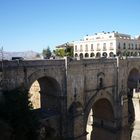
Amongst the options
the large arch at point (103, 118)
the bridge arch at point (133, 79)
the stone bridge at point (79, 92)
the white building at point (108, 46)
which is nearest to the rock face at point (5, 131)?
the stone bridge at point (79, 92)

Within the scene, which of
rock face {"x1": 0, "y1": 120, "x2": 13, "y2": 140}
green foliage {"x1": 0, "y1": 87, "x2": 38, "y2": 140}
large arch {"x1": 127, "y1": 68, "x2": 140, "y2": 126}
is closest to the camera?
rock face {"x1": 0, "y1": 120, "x2": 13, "y2": 140}

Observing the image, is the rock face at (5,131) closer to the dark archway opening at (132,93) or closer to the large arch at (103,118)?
the large arch at (103,118)

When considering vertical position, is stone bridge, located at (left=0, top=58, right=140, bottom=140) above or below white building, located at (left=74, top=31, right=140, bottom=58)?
below

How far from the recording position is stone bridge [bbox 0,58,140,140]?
21703mm

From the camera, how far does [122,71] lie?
3294 cm

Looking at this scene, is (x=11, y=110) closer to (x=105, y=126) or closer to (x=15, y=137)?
(x=15, y=137)

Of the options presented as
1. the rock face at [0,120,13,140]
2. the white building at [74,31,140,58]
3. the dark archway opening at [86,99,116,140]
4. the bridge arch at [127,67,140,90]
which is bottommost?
the dark archway opening at [86,99,116,140]

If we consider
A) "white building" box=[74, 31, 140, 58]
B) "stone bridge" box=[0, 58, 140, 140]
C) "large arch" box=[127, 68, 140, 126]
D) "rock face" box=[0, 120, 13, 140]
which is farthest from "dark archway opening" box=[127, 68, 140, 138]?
"rock face" box=[0, 120, 13, 140]

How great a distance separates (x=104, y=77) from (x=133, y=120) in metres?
9.51

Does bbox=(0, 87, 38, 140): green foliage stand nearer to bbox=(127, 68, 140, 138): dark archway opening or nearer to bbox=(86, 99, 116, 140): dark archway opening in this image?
bbox=(86, 99, 116, 140): dark archway opening

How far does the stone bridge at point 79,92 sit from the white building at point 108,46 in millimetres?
18803

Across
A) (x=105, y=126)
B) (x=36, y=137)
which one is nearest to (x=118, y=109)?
(x=105, y=126)

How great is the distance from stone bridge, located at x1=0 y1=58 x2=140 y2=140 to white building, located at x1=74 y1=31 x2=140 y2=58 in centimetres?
1880

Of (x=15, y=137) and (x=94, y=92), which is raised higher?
(x=94, y=92)
